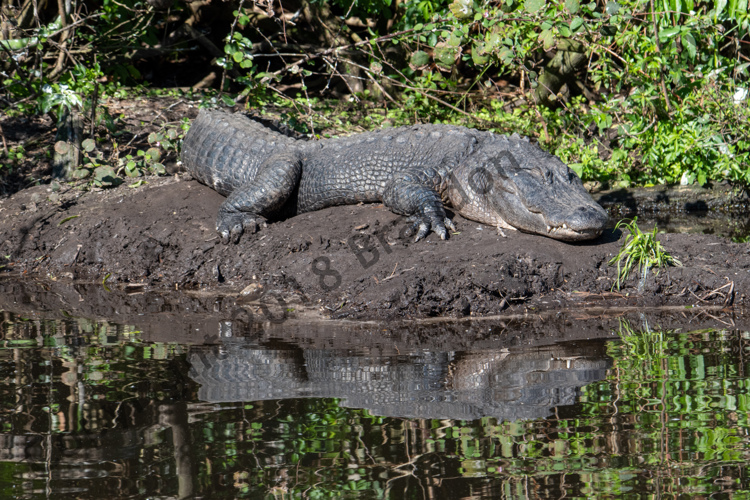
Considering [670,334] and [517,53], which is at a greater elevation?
[517,53]

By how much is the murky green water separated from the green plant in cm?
112

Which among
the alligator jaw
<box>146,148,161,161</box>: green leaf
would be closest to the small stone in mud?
the alligator jaw

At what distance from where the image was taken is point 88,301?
5.28 m

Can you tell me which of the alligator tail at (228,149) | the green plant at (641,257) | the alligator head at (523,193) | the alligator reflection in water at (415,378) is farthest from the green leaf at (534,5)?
the alligator reflection in water at (415,378)

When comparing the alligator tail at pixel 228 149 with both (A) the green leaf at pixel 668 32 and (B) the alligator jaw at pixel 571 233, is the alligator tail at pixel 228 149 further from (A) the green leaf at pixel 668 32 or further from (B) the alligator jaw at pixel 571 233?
(A) the green leaf at pixel 668 32

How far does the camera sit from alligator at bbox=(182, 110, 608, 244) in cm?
539

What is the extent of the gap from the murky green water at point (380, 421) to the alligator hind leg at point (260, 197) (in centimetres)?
247

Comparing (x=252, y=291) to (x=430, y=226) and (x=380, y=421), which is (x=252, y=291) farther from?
(x=380, y=421)

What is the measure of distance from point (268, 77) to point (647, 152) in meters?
4.07

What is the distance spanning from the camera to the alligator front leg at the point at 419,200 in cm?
545

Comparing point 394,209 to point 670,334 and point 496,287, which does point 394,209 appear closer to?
point 496,287

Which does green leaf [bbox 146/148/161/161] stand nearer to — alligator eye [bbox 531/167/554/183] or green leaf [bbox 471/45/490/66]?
green leaf [bbox 471/45/490/66]

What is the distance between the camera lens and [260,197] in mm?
6172

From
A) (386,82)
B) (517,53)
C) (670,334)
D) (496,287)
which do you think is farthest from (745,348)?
(386,82)
